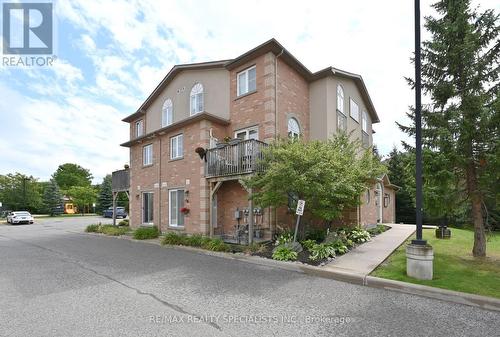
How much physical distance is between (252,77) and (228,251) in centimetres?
797

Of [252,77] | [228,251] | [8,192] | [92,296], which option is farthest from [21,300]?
[8,192]

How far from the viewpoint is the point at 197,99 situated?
652 inches

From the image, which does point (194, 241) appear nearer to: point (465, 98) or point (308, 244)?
point (308, 244)

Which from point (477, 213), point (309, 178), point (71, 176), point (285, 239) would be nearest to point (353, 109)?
point (477, 213)

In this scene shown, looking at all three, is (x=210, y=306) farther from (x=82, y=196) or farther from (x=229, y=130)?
(x=82, y=196)

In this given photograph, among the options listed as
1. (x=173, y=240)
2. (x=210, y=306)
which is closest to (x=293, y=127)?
(x=173, y=240)

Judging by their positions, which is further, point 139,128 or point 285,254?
point 139,128

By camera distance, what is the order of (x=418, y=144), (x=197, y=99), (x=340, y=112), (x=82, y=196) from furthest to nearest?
(x=82, y=196) < (x=197, y=99) < (x=340, y=112) < (x=418, y=144)

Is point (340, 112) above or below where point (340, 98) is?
below

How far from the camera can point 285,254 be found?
9.39m

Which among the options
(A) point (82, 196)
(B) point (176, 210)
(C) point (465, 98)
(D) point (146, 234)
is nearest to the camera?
(C) point (465, 98)

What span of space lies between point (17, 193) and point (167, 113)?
4036cm

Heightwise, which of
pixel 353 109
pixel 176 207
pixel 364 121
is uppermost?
pixel 353 109

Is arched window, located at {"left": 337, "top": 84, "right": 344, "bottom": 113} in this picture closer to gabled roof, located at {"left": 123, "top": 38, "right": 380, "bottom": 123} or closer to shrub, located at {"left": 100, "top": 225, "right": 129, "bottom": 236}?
gabled roof, located at {"left": 123, "top": 38, "right": 380, "bottom": 123}
